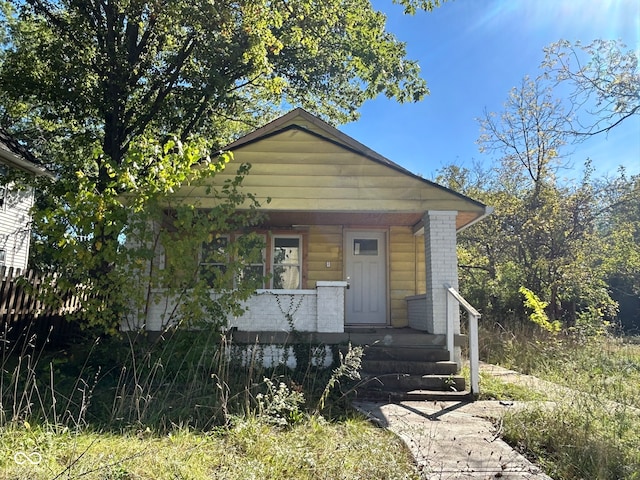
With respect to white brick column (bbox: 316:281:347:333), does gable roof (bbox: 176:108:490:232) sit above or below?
above

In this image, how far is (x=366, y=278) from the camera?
1065cm

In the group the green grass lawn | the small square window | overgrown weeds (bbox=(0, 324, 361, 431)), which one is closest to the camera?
A: the green grass lawn

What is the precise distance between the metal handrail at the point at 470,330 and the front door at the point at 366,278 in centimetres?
267

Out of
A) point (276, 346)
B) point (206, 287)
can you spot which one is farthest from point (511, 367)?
point (206, 287)

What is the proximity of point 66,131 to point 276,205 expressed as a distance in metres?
10.8

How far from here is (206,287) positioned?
6668 mm

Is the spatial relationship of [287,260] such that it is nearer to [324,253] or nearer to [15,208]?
[324,253]

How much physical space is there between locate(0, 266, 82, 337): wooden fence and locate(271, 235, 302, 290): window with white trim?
423 centimetres

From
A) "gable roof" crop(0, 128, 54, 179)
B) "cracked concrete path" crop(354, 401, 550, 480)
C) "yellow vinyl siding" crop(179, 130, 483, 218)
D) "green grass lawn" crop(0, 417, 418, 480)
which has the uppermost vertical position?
"gable roof" crop(0, 128, 54, 179)

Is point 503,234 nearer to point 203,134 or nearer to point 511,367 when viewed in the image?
point 511,367

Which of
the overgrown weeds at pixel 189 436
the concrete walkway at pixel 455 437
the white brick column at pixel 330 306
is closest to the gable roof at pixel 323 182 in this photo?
the white brick column at pixel 330 306

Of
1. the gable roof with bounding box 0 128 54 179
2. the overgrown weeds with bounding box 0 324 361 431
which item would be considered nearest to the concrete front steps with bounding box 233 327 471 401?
the overgrown weeds with bounding box 0 324 361 431

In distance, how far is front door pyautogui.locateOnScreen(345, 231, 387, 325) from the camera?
34.3ft

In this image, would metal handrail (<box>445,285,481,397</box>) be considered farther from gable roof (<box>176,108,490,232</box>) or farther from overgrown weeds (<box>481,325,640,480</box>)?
gable roof (<box>176,108,490,232</box>)
